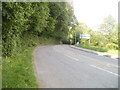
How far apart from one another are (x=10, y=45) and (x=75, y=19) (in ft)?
127

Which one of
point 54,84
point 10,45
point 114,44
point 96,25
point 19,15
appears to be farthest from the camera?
point 96,25

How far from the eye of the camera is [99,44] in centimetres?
3161

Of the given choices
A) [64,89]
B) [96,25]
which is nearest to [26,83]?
[64,89]

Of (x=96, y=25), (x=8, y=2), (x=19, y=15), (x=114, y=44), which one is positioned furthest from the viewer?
(x=96, y=25)

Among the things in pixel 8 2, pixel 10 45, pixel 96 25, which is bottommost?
pixel 10 45

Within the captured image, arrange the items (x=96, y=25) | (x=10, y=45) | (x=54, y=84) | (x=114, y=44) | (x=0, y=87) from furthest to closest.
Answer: (x=96, y=25) < (x=114, y=44) < (x=10, y=45) < (x=54, y=84) < (x=0, y=87)

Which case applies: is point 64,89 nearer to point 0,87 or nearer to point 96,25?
point 0,87

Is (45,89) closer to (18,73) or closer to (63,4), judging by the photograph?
(18,73)

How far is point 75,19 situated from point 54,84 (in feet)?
135

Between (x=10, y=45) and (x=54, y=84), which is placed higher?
(x=10, y=45)

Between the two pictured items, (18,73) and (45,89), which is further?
(18,73)

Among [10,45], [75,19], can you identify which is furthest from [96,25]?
[10,45]

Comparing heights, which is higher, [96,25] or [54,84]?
[96,25]

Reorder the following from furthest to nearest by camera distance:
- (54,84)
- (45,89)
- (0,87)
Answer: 1. (54,84)
2. (45,89)
3. (0,87)
